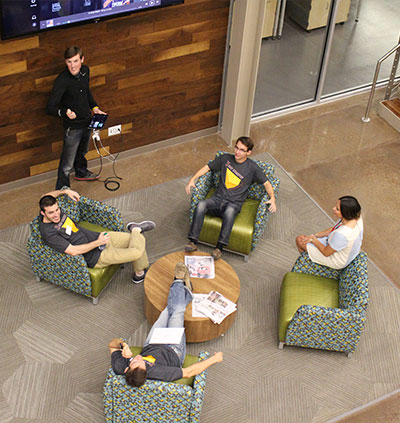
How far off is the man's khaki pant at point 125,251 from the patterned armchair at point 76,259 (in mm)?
141

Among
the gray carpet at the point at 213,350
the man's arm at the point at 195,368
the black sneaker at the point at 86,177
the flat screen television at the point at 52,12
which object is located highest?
the flat screen television at the point at 52,12

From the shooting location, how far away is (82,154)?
7.57m

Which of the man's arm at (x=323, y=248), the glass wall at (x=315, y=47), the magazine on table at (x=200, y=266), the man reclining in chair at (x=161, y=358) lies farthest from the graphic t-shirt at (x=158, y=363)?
the glass wall at (x=315, y=47)

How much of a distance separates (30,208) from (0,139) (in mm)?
850

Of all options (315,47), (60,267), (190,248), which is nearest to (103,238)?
(60,267)

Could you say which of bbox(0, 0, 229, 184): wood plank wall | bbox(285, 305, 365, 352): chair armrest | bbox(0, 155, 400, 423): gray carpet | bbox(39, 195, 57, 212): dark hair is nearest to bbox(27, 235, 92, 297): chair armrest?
bbox(0, 155, 400, 423): gray carpet

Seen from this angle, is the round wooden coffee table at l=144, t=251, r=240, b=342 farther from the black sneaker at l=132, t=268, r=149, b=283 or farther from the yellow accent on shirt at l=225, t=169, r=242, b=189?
the yellow accent on shirt at l=225, t=169, r=242, b=189

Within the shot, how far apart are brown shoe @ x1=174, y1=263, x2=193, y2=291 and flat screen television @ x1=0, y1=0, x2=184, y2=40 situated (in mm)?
2684

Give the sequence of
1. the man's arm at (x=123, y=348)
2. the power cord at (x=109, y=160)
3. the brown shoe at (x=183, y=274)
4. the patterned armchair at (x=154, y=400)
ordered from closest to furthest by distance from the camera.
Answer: the patterned armchair at (x=154, y=400) → the man's arm at (x=123, y=348) → the brown shoe at (x=183, y=274) → the power cord at (x=109, y=160)

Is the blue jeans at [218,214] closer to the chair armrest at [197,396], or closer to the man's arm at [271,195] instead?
the man's arm at [271,195]

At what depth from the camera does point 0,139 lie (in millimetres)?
7129

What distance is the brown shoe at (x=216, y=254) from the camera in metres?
6.54

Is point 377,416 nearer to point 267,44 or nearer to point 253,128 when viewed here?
point 253,128

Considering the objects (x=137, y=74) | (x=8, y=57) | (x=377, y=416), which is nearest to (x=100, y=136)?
(x=137, y=74)
